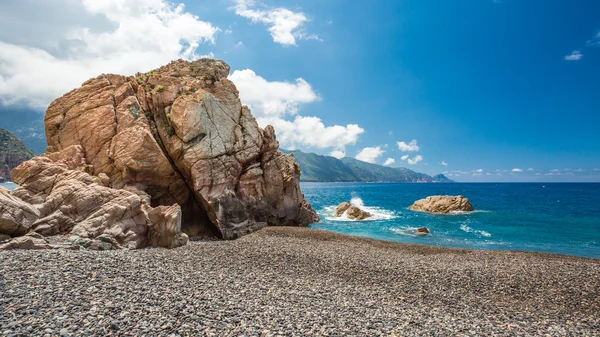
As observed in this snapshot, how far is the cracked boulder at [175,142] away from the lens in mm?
27891

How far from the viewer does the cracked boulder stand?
91.5 ft

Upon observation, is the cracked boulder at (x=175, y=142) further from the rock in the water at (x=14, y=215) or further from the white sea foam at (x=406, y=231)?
the white sea foam at (x=406, y=231)

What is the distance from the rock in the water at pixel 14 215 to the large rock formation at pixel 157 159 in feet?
5.11

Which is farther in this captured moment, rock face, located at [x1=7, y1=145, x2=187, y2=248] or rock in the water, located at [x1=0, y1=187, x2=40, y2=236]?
rock face, located at [x1=7, y1=145, x2=187, y2=248]

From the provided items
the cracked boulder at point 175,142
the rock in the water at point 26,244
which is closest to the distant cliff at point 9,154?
the cracked boulder at point 175,142

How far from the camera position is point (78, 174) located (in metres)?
22.6

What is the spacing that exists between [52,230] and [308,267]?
56.6 feet

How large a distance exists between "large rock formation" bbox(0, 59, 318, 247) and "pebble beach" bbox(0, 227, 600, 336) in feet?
20.0

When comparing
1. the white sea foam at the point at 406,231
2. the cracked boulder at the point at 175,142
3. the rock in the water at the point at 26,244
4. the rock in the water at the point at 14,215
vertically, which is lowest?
the white sea foam at the point at 406,231

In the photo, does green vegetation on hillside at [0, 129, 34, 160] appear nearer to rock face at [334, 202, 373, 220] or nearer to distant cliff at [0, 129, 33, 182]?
distant cliff at [0, 129, 33, 182]

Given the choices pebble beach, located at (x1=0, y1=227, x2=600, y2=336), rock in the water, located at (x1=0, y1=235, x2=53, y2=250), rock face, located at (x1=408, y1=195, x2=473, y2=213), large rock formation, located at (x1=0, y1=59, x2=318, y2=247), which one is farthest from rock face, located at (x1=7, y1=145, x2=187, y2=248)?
rock face, located at (x1=408, y1=195, x2=473, y2=213)

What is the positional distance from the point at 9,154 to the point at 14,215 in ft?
571

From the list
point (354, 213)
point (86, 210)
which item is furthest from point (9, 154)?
point (354, 213)

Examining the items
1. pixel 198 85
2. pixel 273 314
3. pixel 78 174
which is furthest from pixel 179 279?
pixel 198 85
